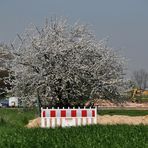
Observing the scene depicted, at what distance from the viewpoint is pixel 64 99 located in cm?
2414

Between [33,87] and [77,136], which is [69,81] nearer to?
[33,87]

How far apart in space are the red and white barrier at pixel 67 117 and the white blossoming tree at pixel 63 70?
5.61 meters

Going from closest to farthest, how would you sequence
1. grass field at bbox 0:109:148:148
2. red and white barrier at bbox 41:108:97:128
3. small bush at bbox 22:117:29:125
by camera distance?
grass field at bbox 0:109:148:148, red and white barrier at bbox 41:108:97:128, small bush at bbox 22:117:29:125

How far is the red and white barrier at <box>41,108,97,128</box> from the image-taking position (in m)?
17.3

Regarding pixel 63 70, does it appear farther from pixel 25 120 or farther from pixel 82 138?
pixel 82 138

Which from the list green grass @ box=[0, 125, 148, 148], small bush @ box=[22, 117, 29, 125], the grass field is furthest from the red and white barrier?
small bush @ box=[22, 117, 29, 125]

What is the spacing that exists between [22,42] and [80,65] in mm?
3652

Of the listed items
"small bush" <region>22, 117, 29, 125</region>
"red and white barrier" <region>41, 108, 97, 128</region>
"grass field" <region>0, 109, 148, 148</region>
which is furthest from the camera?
"small bush" <region>22, 117, 29, 125</region>

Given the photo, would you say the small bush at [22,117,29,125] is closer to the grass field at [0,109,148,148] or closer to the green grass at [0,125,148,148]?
the grass field at [0,109,148,148]

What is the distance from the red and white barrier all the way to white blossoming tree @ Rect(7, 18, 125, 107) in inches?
221

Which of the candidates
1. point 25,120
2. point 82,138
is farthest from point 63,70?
point 82,138

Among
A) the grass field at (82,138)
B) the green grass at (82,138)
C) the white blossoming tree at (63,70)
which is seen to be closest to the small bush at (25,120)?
the white blossoming tree at (63,70)

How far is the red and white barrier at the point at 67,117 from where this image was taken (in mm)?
17297

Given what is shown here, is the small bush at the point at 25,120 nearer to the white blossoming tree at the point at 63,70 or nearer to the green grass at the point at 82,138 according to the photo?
the white blossoming tree at the point at 63,70
